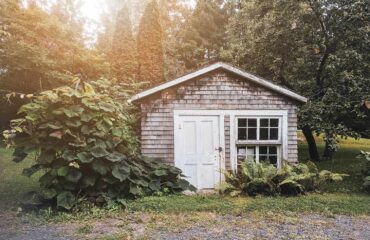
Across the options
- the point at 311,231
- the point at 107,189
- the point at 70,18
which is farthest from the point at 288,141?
the point at 70,18

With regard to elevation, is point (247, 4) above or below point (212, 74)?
above

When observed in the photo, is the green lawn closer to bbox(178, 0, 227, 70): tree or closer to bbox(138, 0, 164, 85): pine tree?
bbox(138, 0, 164, 85): pine tree

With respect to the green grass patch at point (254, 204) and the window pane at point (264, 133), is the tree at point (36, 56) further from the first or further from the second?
the green grass patch at point (254, 204)

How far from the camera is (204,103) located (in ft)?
34.8

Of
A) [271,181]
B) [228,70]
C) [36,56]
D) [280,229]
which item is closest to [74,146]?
Result: [280,229]

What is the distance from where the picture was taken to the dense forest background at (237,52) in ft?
43.4

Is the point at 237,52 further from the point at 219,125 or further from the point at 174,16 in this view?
the point at 174,16

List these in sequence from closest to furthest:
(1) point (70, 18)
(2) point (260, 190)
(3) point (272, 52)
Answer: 1. (2) point (260, 190)
2. (3) point (272, 52)
3. (1) point (70, 18)

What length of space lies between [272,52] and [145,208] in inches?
398

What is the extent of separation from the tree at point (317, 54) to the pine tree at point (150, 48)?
23.8 ft

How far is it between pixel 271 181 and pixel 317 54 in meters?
7.72

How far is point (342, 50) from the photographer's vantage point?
45.7ft

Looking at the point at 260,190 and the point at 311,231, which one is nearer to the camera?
the point at 311,231

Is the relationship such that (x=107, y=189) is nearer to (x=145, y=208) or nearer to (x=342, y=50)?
(x=145, y=208)
